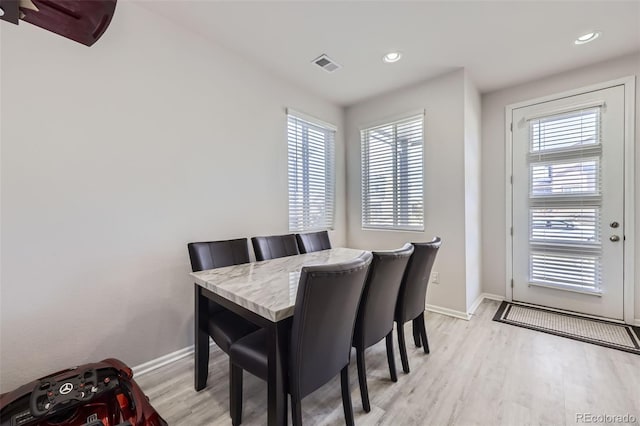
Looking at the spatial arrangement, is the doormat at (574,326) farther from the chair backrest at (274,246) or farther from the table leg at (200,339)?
the table leg at (200,339)

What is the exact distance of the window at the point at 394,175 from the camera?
3127 millimetres

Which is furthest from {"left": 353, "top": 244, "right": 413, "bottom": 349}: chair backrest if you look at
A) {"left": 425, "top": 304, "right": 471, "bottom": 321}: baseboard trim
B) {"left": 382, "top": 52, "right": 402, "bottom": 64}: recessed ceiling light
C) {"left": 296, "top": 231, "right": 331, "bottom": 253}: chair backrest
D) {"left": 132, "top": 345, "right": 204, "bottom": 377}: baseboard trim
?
{"left": 382, "top": 52, "right": 402, "bottom": 64}: recessed ceiling light

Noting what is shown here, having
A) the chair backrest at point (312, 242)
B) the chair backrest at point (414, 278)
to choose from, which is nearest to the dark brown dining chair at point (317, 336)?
the chair backrest at point (414, 278)

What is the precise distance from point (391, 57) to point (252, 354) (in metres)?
2.79

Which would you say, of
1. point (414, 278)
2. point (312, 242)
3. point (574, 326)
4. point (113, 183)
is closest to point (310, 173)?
point (312, 242)

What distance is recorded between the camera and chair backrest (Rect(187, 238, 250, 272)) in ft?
6.01

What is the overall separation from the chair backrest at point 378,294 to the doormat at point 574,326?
191 cm

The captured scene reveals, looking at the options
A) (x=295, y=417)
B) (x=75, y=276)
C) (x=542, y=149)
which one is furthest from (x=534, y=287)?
(x=75, y=276)

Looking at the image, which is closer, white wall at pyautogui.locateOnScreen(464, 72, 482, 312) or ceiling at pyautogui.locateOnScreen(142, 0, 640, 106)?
ceiling at pyautogui.locateOnScreen(142, 0, 640, 106)

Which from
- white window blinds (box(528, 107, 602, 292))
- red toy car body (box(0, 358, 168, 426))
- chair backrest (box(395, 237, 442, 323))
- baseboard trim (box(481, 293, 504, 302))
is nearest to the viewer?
red toy car body (box(0, 358, 168, 426))

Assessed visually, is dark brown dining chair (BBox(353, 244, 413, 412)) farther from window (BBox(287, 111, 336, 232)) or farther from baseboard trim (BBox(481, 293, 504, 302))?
baseboard trim (BBox(481, 293, 504, 302))

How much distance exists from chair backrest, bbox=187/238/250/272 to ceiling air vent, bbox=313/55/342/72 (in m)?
1.94

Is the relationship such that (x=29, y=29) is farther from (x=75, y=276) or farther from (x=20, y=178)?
(x=75, y=276)

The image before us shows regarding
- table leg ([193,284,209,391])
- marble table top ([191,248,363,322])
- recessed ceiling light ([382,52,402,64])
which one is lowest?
table leg ([193,284,209,391])
